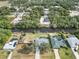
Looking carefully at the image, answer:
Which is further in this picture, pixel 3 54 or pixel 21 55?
pixel 3 54

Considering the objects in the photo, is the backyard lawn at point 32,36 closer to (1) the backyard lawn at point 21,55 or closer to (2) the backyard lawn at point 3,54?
(1) the backyard lawn at point 21,55

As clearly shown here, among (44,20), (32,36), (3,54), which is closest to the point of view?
(3,54)

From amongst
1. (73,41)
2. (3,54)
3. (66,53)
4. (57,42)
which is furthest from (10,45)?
(73,41)

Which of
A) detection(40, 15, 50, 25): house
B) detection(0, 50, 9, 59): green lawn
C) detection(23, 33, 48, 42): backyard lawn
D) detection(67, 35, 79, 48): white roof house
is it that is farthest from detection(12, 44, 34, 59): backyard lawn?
detection(40, 15, 50, 25): house

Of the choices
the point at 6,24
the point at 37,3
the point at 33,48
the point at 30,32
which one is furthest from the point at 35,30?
the point at 37,3

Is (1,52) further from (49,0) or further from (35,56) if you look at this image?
(49,0)

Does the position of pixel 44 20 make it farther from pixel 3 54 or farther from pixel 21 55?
pixel 3 54

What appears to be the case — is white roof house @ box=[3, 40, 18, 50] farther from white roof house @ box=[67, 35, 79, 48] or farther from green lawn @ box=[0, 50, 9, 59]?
white roof house @ box=[67, 35, 79, 48]
